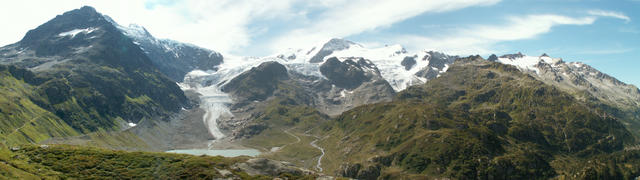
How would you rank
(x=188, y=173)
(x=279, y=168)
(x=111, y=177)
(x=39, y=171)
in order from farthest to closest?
(x=279, y=168)
(x=188, y=173)
(x=111, y=177)
(x=39, y=171)

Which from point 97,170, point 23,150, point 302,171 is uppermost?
point 23,150

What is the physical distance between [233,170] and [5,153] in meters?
61.4

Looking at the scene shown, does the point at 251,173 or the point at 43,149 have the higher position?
the point at 43,149

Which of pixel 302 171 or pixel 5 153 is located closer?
pixel 5 153

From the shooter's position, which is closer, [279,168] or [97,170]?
[97,170]

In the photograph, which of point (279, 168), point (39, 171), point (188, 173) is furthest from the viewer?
point (279, 168)

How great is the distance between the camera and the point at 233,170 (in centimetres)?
13488

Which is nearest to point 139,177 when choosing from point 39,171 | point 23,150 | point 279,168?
point 39,171

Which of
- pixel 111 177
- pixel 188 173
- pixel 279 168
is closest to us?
pixel 111 177

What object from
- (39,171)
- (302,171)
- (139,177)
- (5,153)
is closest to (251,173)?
(302,171)

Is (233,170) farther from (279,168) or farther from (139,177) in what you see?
(139,177)

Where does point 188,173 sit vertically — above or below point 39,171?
below

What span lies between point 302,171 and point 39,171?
74.7m

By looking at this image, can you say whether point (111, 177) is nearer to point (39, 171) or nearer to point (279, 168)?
point (39, 171)
